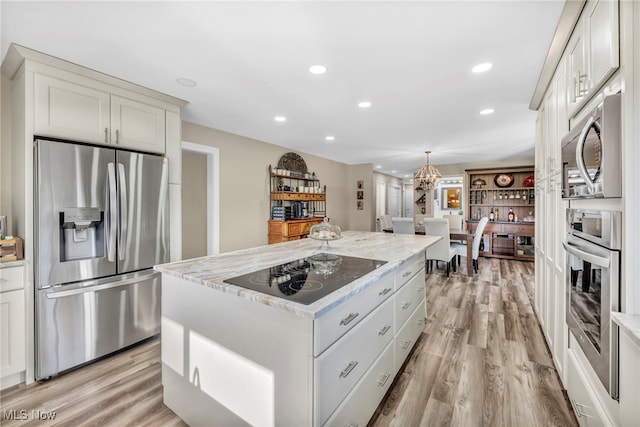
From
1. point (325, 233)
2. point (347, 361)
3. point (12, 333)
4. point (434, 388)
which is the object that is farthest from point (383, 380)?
point (12, 333)

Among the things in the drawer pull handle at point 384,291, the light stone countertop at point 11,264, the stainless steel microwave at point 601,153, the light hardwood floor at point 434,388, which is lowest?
the light hardwood floor at point 434,388

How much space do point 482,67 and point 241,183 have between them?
3.49 meters

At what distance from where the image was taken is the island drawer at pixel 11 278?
192 centimetres

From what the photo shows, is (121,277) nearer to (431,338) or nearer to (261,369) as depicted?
(261,369)

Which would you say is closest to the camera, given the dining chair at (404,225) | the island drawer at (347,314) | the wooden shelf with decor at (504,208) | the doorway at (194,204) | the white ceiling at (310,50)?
the island drawer at (347,314)

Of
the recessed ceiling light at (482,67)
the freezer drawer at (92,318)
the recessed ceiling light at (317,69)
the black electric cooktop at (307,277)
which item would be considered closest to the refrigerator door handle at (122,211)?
the freezer drawer at (92,318)

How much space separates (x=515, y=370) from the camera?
214 centimetres

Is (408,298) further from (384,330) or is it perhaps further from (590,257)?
(590,257)

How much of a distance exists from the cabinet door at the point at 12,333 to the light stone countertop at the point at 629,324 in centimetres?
342

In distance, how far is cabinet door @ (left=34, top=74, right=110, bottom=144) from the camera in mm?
2045

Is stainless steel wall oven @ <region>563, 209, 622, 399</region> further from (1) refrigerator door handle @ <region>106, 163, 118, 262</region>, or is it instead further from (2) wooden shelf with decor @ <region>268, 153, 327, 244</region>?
(2) wooden shelf with decor @ <region>268, 153, 327, 244</region>

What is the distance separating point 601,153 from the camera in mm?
1167

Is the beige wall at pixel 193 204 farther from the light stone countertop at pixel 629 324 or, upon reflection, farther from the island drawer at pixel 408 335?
the light stone countertop at pixel 629 324

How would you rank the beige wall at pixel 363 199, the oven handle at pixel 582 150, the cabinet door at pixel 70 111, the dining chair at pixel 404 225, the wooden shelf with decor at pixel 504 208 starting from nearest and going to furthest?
the oven handle at pixel 582 150 < the cabinet door at pixel 70 111 < the dining chair at pixel 404 225 < the wooden shelf with decor at pixel 504 208 < the beige wall at pixel 363 199
